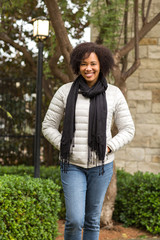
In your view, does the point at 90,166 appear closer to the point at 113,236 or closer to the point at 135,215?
the point at 113,236

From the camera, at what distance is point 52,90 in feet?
25.5

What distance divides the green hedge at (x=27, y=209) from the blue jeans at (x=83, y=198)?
99 centimetres

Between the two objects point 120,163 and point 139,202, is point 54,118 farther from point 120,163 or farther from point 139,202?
point 120,163

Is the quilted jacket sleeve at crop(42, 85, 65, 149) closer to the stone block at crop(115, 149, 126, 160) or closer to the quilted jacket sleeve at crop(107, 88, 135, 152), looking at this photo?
the quilted jacket sleeve at crop(107, 88, 135, 152)

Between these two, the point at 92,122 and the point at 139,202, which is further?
the point at 139,202

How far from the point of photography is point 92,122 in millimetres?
2664

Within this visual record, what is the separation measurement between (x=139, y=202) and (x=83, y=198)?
8.62ft

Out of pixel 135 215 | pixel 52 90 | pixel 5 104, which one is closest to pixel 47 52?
pixel 52 90

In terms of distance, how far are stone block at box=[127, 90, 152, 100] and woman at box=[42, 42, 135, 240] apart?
385 centimetres

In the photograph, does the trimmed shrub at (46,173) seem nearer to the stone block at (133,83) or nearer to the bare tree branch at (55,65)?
the bare tree branch at (55,65)

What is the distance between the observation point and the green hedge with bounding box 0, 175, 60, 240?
3.50m

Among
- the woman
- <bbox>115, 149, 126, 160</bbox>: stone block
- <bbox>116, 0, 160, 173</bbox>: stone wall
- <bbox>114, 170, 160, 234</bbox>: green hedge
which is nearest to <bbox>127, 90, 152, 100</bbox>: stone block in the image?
<bbox>116, 0, 160, 173</bbox>: stone wall

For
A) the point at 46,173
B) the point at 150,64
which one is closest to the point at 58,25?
the point at 46,173

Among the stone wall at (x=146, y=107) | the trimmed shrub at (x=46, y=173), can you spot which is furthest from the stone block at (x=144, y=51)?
the trimmed shrub at (x=46, y=173)
